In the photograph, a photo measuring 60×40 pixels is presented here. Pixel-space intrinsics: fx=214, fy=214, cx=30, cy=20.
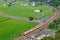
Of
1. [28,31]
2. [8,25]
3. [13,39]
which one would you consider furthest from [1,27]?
[13,39]

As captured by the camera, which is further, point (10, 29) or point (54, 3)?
point (54, 3)

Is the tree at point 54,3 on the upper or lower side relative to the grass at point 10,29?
lower

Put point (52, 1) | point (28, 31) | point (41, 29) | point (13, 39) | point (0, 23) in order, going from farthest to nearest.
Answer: point (52, 1)
point (0, 23)
point (41, 29)
point (28, 31)
point (13, 39)

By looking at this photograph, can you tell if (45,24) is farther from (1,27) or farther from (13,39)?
(13,39)

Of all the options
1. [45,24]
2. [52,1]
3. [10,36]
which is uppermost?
[10,36]

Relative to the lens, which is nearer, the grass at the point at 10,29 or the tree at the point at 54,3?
the grass at the point at 10,29

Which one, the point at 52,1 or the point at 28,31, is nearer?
the point at 28,31

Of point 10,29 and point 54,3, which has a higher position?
point 10,29

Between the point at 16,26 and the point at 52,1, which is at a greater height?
the point at 16,26

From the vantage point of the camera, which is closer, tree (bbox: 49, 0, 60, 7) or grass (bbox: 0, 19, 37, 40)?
grass (bbox: 0, 19, 37, 40)

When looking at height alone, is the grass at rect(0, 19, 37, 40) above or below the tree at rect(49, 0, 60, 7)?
above

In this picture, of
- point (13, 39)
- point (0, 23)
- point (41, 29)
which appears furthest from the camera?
point (0, 23)
